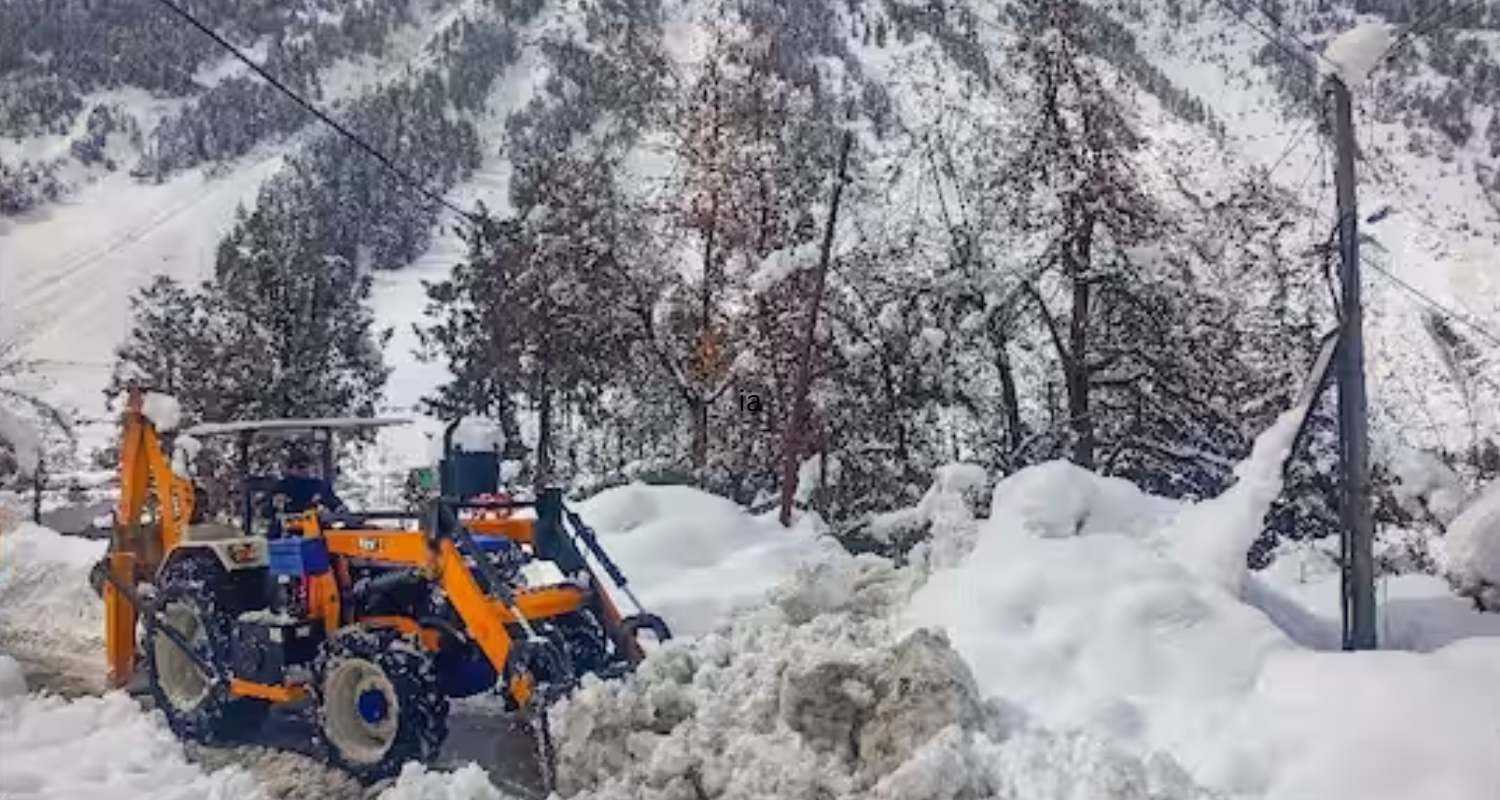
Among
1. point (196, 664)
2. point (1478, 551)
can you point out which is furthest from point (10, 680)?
point (1478, 551)

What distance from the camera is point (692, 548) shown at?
41.6 ft

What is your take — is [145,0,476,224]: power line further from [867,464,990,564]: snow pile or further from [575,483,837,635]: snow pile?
[867,464,990,564]: snow pile

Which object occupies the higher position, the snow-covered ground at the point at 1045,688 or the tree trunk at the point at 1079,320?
the tree trunk at the point at 1079,320

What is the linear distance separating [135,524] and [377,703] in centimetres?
363

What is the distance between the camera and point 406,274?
123625mm

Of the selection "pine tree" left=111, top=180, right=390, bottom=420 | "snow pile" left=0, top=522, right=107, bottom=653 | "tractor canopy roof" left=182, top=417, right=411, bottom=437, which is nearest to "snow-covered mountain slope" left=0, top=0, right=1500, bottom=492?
"tractor canopy roof" left=182, top=417, right=411, bottom=437

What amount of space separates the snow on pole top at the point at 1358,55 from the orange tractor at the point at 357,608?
5.07 metres

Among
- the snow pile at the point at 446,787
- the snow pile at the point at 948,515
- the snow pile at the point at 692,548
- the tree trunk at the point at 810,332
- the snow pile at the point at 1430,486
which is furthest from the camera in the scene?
the tree trunk at the point at 810,332

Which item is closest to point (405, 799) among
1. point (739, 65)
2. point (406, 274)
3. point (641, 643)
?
point (641, 643)

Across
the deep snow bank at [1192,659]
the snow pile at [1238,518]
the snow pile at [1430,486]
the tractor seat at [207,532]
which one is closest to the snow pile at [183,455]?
the tractor seat at [207,532]

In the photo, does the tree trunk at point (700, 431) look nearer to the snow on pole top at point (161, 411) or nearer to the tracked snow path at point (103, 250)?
the snow on pole top at point (161, 411)

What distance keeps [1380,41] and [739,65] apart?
55.2 feet

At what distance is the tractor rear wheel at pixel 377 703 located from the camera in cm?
806

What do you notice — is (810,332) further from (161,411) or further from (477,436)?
(477,436)
